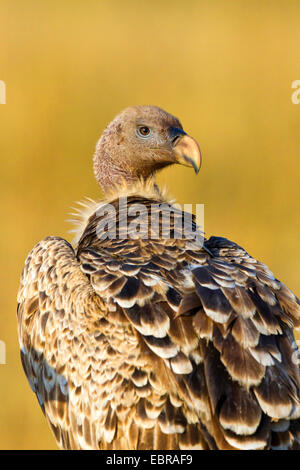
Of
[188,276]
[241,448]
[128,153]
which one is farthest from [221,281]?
[128,153]

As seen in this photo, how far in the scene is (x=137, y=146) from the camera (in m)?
6.12

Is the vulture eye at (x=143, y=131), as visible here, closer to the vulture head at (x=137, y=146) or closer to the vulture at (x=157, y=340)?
the vulture head at (x=137, y=146)

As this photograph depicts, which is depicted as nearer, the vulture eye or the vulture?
the vulture

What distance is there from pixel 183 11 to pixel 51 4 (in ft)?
8.18

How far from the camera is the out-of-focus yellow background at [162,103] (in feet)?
36.1

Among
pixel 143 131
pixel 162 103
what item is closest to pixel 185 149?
pixel 143 131

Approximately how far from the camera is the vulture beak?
5.82 m

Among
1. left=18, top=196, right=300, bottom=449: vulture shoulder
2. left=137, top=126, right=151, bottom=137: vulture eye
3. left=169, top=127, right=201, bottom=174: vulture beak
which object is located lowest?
left=18, top=196, right=300, bottom=449: vulture shoulder

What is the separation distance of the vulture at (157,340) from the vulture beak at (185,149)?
18.5 inches

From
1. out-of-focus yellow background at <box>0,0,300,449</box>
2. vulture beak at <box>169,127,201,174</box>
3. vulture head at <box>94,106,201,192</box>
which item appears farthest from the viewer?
out-of-focus yellow background at <box>0,0,300,449</box>

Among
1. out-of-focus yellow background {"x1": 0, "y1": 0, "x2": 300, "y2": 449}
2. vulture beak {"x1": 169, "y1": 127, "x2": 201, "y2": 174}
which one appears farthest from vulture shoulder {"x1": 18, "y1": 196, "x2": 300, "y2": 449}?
out-of-focus yellow background {"x1": 0, "y1": 0, "x2": 300, "y2": 449}

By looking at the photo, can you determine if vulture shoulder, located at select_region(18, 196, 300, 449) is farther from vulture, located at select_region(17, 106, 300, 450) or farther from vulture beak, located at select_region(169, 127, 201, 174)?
vulture beak, located at select_region(169, 127, 201, 174)

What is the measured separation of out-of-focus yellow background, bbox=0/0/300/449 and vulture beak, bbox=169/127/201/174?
3905mm

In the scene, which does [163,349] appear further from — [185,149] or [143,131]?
[143,131]
